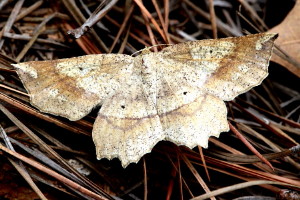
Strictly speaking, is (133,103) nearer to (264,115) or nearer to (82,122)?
(82,122)

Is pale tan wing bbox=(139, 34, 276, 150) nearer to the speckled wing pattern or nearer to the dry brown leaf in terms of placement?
the speckled wing pattern

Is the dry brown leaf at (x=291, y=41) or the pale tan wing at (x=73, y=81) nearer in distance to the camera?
the pale tan wing at (x=73, y=81)

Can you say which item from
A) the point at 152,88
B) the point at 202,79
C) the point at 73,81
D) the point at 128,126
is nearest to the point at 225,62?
the point at 202,79

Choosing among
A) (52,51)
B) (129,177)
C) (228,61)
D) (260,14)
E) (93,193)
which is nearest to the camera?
(93,193)

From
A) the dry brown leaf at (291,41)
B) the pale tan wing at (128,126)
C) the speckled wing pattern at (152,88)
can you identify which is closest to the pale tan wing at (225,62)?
the speckled wing pattern at (152,88)

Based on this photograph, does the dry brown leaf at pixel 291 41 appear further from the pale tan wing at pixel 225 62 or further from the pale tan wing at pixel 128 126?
the pale tan wing at pixel 128 126

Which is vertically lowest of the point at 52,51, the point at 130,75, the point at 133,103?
the point at 133,103

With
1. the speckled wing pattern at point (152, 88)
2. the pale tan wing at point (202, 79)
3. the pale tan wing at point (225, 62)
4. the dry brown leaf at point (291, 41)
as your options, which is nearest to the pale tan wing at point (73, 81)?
the speckled wing pattern at point (152, 88)

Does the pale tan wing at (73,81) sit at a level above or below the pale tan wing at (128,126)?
above

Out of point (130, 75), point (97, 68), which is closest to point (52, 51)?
point (97, 68)
